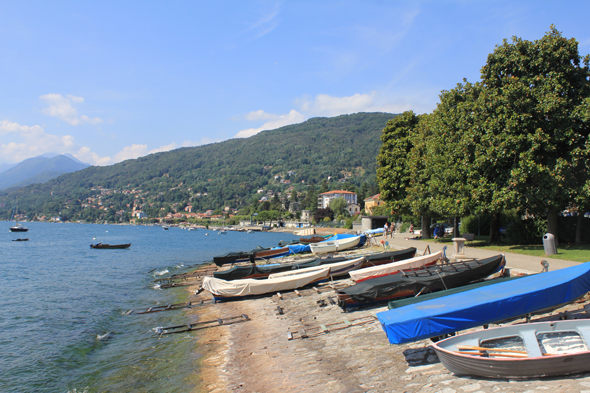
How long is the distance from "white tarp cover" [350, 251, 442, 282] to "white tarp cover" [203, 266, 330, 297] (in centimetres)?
246

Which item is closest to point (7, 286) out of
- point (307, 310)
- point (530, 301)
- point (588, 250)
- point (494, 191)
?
point (307, 310)

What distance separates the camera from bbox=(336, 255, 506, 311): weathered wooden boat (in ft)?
42.8

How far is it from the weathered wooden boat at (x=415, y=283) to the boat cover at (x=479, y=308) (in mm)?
3966

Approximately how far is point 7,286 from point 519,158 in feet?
110

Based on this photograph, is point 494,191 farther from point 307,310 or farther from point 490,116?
point 307,310

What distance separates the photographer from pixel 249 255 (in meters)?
32.1

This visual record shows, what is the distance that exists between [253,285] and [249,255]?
46.9 feet

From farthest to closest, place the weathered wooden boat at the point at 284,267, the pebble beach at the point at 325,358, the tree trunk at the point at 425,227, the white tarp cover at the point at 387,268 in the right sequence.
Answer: the tree trunk at the point at 425,227
the weathered wooden boat at the point at 284,267
the white tarp cover at the point at 387,268
the pebble beach at the point at 325,358

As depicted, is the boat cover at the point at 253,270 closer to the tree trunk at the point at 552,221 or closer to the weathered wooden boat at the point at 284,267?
the weathered wooden boat at the point at 284,267

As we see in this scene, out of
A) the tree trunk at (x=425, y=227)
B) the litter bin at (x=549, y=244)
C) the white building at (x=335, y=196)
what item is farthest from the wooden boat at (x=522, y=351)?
the white building at (x=335, y=196)

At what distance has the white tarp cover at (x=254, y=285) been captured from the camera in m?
17.8

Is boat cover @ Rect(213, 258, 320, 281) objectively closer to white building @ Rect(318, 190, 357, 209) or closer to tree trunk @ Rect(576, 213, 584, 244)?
tree trunk @ Rect(576, 213, 584, 244)

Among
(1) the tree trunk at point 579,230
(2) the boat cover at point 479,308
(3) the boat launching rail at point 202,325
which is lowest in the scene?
(3) the boat launching rail at point 202,325

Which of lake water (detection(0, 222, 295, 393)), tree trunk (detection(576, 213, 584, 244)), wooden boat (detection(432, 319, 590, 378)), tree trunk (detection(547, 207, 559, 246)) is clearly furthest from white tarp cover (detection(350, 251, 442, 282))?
tree trunk (detection(576, 213, 584, 244))
